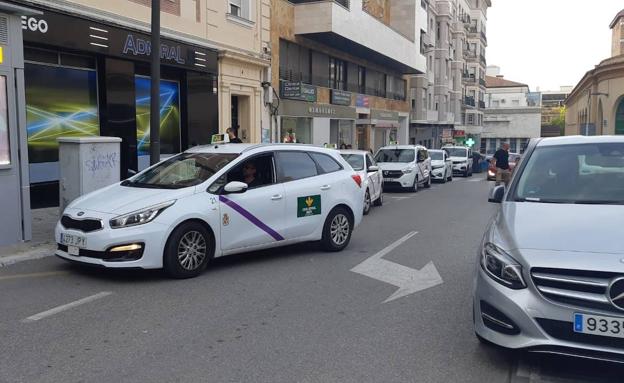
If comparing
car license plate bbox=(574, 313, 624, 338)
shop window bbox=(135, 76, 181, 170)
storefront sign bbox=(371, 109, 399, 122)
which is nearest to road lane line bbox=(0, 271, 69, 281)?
car license plate bbox=(574, 313, 624, 338)

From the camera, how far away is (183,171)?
7.99 meters

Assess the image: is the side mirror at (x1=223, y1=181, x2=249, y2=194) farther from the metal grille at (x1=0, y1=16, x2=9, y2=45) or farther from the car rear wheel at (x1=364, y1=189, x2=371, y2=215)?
the car rear wheel at (x1=364, y1=189, x2=371, y2=215)

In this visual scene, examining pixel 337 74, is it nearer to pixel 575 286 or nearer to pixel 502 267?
pixel 502 267

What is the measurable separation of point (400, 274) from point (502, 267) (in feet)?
11.3

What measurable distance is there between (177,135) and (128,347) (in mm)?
13036

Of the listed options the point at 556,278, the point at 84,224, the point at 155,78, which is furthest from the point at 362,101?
the point at 556,278

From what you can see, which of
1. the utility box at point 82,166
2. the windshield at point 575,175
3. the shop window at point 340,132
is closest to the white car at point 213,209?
the utility box at point 82,166

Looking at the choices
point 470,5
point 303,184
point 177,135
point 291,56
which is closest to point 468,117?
point 470,5

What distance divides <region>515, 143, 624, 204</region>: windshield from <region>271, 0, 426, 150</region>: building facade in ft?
44.0

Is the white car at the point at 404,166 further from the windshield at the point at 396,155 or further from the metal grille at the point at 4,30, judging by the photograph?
the metal grille at the point at 4,30

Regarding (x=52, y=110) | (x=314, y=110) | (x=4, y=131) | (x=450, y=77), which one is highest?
(x=450, y=77)

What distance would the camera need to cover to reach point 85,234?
677 cm

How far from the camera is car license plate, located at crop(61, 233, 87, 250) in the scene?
6785 mm

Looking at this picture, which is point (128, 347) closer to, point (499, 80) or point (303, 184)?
point (303, 184)
